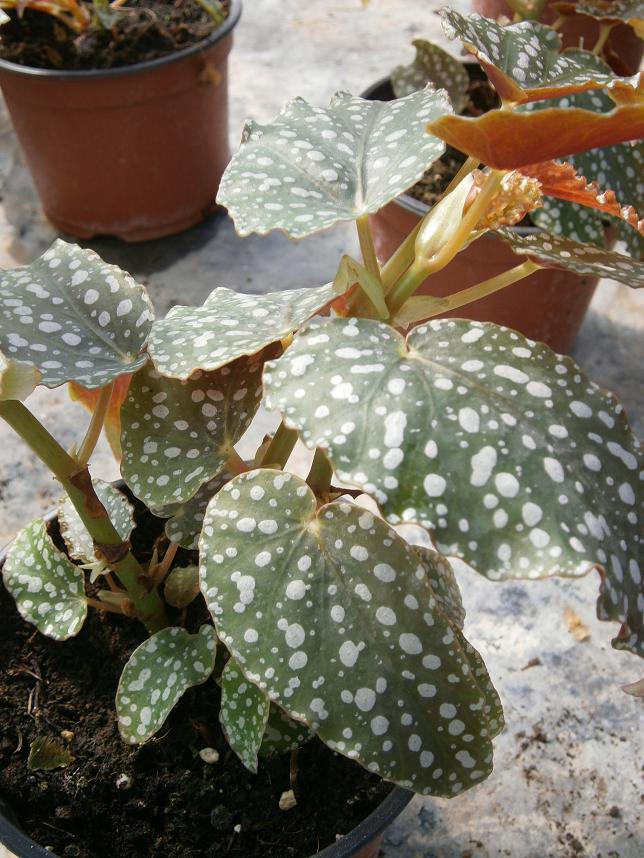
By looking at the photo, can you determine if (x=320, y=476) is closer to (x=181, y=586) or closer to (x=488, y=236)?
(x=181, y=586)

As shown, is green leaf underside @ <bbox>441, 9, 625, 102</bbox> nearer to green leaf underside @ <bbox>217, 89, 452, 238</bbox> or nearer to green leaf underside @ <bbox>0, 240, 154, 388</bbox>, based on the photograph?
green leaf underside @ <bbox>217, 89, 452, 238</bbox>

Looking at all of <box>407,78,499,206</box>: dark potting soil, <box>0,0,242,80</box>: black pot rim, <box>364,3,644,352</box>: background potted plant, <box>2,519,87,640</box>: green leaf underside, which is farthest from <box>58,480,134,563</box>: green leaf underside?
<box>0,0,242,80</box>: black pot rim

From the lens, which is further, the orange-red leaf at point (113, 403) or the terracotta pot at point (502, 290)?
the terracotta pot at point (502, 290)

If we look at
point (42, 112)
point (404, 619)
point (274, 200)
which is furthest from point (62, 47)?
point (404, 619)

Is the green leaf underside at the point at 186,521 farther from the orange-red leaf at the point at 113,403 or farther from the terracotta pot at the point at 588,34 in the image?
the terracotta pot at the point at 588,34

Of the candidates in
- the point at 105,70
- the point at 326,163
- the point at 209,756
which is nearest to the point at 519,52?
the point at 326,163

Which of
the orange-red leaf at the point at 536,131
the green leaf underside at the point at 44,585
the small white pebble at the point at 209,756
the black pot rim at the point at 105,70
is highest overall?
the orange-red leaf at the point at 536,131

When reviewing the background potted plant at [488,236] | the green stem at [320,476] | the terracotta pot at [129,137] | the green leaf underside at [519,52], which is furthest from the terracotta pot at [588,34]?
the green stem at [320,476]
